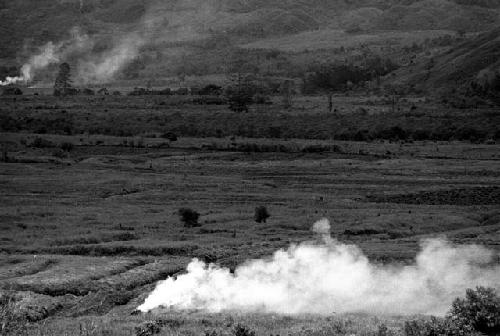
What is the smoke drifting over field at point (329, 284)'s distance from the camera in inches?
1716

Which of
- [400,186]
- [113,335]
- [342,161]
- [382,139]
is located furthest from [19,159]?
[113,335]

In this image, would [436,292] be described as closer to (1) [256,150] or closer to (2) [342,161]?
(2) [342,161]

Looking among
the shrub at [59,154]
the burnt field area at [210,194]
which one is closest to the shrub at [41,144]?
the burnt field area at [210,194]

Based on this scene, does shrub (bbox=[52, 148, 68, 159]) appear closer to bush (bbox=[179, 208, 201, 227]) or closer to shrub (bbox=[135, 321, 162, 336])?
bush (bbox=[179, 208, 201, 227])

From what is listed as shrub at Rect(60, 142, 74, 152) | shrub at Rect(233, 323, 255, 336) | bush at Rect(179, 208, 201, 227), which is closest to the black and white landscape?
shrub at Rect(233, 323, 255, 336)

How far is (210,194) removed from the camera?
9819 centimetres

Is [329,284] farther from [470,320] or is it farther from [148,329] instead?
[148,329]

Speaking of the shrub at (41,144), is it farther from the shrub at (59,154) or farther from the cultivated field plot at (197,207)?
the shrub at (59,154)

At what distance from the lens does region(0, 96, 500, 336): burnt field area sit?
49.0 metres

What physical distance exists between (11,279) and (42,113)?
484 feet

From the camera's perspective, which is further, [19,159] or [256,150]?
[256,150]

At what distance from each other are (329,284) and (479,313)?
15.7 meters

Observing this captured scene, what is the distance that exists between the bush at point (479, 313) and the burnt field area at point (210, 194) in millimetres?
3883

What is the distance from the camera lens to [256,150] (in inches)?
5797
